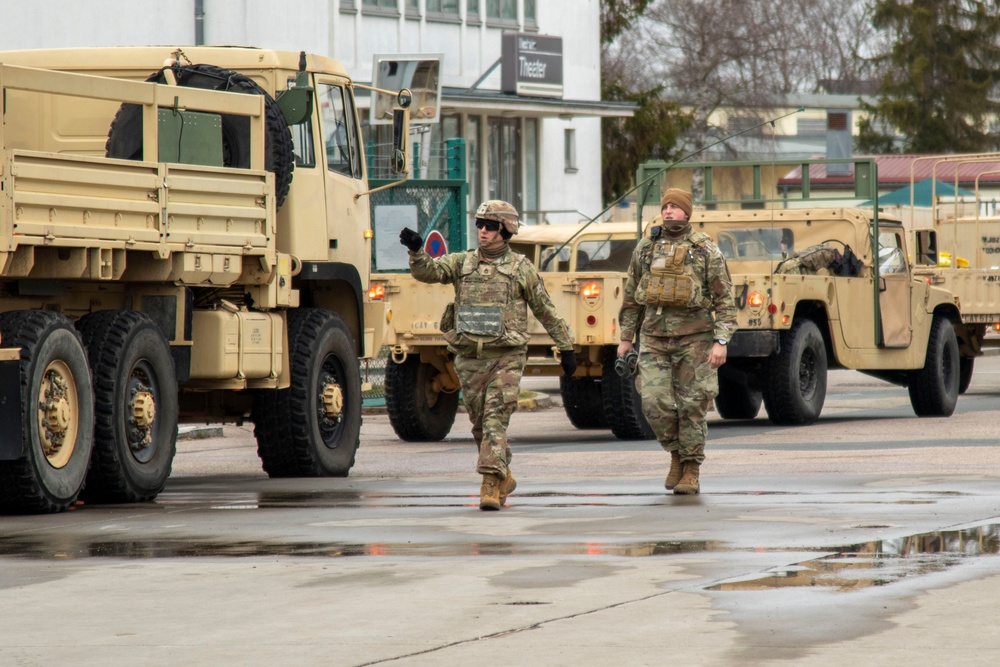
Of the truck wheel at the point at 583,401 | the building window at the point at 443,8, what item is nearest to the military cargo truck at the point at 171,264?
the truck wheel at the point at 583,401

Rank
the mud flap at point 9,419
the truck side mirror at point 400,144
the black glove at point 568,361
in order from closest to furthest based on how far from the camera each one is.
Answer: the mud flap at point 9,419
the black glove at point 568,361
the truck side mirror at point 400,144

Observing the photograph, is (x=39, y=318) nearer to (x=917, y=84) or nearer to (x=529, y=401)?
(x=529, y=401)

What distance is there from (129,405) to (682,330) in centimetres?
308

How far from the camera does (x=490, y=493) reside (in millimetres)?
10195

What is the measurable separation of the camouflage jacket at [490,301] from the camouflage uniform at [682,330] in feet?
2.27

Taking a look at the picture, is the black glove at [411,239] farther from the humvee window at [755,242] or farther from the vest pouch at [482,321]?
the humvee window at [755,242]

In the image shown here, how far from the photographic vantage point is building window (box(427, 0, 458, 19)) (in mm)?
34688

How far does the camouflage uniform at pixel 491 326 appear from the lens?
414 inches

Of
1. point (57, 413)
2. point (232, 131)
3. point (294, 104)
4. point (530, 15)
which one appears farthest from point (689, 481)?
point (530, 15)

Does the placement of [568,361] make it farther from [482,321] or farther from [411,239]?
[411,239]

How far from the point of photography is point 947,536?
8383mm

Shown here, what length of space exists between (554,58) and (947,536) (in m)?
27.7

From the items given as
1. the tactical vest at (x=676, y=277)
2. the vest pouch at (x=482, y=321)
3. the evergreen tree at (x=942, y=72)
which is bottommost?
the vest pouch at (x=482, y=321)

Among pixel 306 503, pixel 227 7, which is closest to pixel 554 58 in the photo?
pixel 227 7
